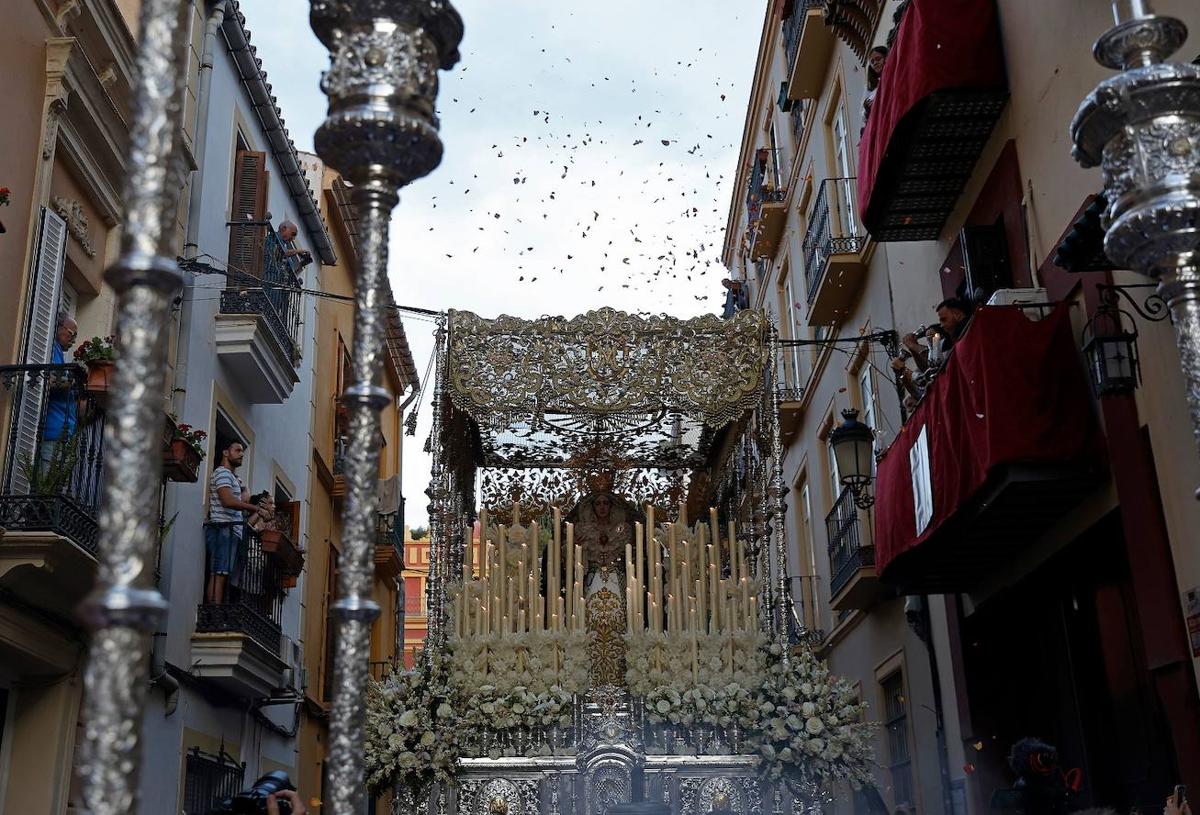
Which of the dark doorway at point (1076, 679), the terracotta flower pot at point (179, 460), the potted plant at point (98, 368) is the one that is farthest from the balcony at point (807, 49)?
the potted plant at point (98, 368)

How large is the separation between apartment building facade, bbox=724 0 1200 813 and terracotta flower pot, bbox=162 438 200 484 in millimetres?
4823

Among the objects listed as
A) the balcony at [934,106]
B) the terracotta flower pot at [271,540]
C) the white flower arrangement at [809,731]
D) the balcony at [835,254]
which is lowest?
the white flower arrangement at [809,731]

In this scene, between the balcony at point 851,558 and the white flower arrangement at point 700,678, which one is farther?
the balcony at point 851,558

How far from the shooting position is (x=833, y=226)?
498 inches

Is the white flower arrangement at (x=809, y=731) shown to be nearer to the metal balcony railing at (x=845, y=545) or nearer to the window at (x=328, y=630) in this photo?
the metal balcony railing at (x=845, y=545)

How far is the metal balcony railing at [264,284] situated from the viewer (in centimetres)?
1065

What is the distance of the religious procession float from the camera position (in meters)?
6.61

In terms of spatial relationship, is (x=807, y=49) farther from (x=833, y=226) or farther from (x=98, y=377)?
(x=98, y=377)

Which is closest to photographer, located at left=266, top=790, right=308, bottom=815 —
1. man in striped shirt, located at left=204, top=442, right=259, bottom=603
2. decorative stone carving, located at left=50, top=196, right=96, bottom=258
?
decorative stone carving, located at left=50, top=196, right=96, bottom=258

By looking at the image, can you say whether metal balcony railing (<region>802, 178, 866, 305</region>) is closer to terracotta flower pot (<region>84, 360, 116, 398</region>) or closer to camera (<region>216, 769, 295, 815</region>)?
terracotta flower pot (<region>84, 360, 116, 398</region>)

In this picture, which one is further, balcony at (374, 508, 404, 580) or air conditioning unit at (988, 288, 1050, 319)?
balcony at (374, 508, 404, 580)

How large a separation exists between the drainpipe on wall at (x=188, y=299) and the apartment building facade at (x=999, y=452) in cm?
527

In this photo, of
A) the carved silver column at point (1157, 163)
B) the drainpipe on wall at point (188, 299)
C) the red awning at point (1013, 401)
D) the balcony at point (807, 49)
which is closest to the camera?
the carved silver column at point (1157, 163)

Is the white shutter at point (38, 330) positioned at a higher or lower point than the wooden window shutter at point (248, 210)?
lower
